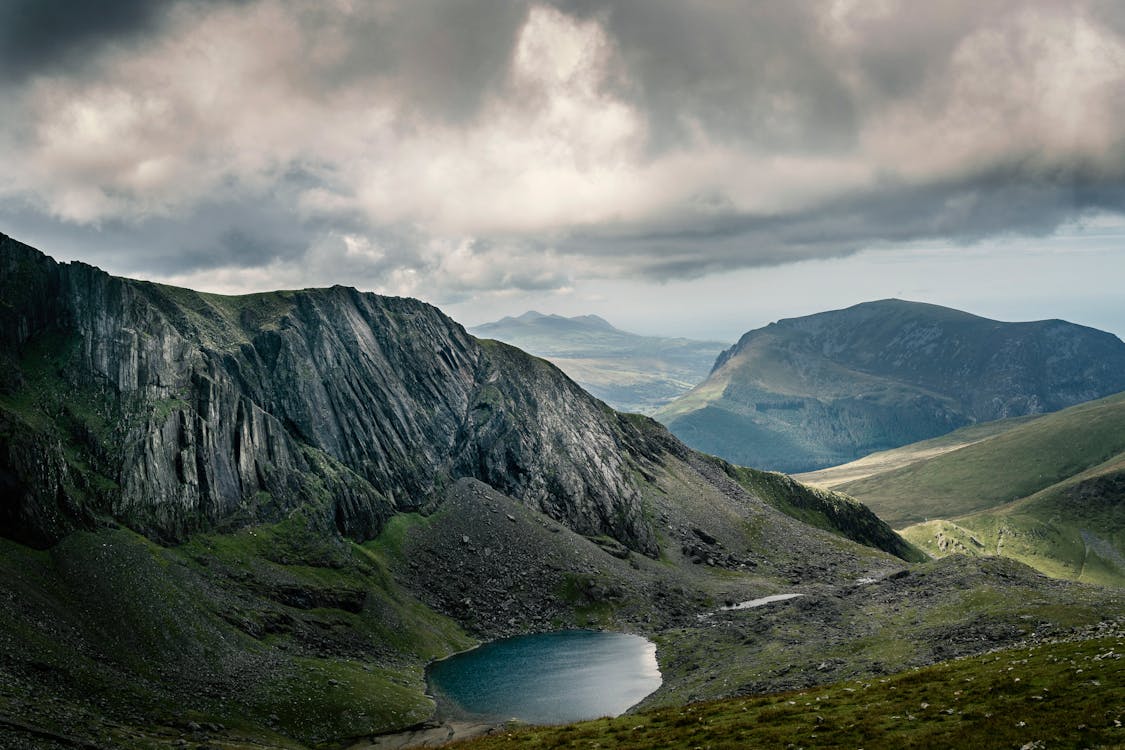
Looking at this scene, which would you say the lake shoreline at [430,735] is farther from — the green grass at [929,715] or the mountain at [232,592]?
the green grass at [929,715]

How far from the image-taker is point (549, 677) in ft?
449

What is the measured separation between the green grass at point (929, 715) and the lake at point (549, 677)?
50.8m

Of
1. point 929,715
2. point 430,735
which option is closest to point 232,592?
point 430,735

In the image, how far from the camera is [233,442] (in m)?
172

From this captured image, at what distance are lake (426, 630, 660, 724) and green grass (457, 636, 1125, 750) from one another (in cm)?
5083

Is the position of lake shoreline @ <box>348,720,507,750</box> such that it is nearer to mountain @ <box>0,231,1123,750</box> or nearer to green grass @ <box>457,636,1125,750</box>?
mountain @ <box>0,231,1123,750</box>

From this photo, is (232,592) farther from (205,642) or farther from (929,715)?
(929,715)

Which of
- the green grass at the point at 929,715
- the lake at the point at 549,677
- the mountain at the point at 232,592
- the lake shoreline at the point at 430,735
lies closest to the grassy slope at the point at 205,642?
the mountain at the point at 232,592

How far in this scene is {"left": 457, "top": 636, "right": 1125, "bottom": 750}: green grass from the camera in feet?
134

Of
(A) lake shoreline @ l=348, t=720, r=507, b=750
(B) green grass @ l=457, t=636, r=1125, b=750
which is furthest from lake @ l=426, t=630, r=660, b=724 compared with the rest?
(B) green grass @ l=457, t=636, r=1125, b=750

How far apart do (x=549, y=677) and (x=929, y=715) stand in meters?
98.2

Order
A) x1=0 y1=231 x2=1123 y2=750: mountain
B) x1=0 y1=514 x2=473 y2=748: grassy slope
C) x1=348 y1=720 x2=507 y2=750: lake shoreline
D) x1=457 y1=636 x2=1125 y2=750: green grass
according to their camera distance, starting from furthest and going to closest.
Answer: x1=348 y1=720 x2=507 y2=750: lake shoreline
x1=0 y1=231 x2=1123 y2=750: mountain
x1=0 y1=514 x2=473 y2=748: grassy slope
x1=457 y1=636 x2=1125 y2=750: green grass

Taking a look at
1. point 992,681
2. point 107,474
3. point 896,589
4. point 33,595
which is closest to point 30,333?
point 107,474

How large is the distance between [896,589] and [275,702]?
135349mm
